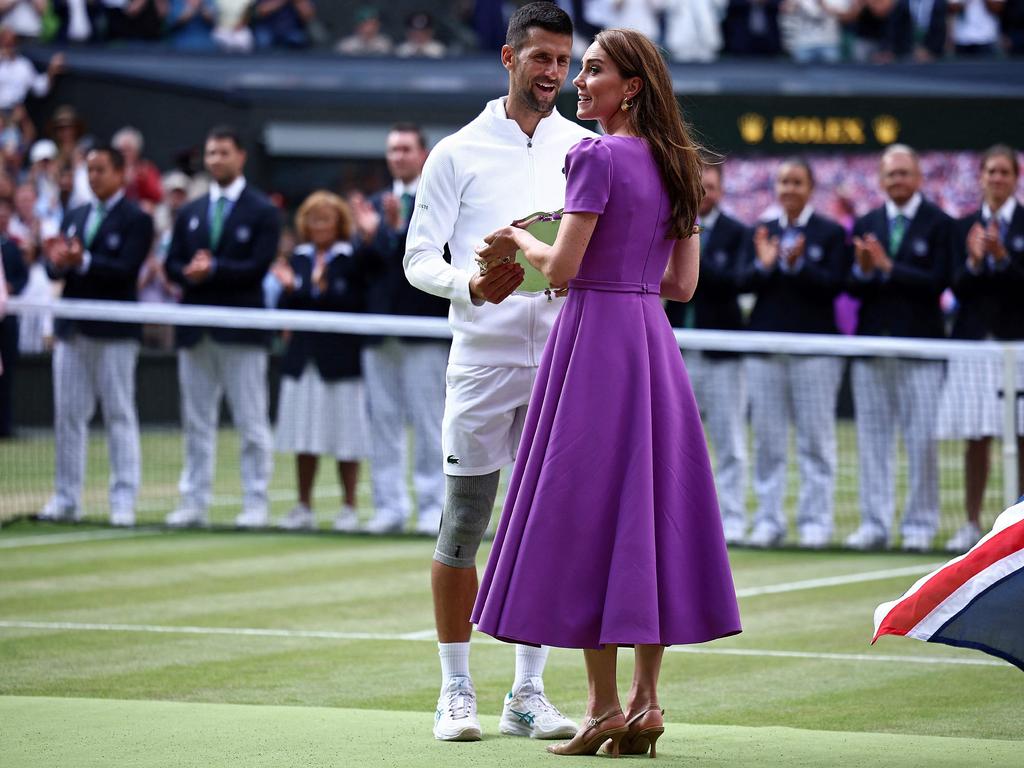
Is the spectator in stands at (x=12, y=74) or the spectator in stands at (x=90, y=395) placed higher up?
the spectator in stands at (x=12, y=74)

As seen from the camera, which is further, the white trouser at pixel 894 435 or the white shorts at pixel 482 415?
the white trouser at pixel 894 435

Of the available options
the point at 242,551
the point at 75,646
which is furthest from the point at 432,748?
the point at 242,551

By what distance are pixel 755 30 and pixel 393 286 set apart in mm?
11484

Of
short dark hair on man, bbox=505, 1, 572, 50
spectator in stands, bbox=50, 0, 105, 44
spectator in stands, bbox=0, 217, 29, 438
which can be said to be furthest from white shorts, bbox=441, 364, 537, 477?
spectator in stands, bbox=50, 0, 105, 44

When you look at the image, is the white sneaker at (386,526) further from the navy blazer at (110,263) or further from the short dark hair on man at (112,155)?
the short dark hair on man at (112,155)

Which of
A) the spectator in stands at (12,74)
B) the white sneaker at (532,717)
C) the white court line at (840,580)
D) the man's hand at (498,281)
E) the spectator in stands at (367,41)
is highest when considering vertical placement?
the spectator in stands at (367,41)

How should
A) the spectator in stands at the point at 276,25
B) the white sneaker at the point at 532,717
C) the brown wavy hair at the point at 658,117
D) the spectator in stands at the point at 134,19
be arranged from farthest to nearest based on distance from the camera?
the spectator in stands at the point at 276,25
the spectator in stands at the point at 134,19
the white sneaker at the point at 532,717
the brown wavy hair at the point at 658,117

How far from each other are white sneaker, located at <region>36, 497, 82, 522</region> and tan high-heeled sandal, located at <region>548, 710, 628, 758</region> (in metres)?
8.04

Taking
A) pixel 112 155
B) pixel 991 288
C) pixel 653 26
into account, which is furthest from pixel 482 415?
pixel 653 26

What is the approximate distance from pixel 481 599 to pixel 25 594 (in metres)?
4.89

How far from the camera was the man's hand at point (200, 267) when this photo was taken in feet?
43.2

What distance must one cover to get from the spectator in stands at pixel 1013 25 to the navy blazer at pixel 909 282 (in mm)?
10965

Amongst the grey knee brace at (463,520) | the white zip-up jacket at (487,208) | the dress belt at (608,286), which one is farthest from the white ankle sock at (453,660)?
the dress belt at (608,286)

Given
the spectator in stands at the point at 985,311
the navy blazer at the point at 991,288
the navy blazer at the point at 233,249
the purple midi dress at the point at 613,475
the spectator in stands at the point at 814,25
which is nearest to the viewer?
the purple midi dress at the point at 613,475
